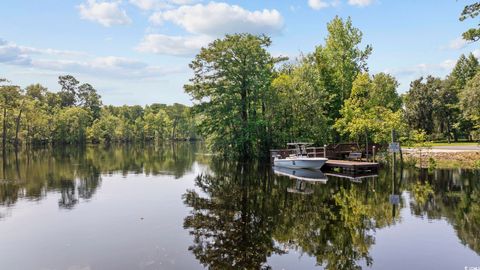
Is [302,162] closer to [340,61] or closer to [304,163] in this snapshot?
[304,163]

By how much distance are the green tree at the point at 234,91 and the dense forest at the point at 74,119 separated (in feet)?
13.5

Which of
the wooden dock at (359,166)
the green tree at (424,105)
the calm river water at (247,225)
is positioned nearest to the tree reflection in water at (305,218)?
the calm river water at (247,225)

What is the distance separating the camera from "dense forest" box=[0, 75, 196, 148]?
7525 centimetres

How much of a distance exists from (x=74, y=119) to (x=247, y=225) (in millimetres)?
95208

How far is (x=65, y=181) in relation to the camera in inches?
1115

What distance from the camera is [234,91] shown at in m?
44.7

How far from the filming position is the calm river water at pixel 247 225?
36.8 feet

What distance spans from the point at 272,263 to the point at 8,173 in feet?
103

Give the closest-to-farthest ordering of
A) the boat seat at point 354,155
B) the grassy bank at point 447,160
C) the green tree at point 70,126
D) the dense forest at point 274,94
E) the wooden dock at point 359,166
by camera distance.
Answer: the wooden dock at point 359,166, the grassy bank at point 447,160, the boat seat at point 354,155, the dense forest at point 274,94, the green tree at point 70,126

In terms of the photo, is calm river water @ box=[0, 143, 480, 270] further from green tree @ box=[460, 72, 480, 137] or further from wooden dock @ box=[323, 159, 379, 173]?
green tree @ box=[460, 72, 480, 137]

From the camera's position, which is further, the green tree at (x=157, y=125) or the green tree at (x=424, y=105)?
the green tree at (x=157, y=125)

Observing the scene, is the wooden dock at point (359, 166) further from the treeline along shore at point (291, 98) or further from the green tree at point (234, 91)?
the green tree at point (234, 91)

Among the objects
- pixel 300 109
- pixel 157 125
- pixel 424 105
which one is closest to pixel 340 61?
pixel 300 109

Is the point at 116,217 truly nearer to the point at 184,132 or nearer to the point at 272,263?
the point at 272,263
